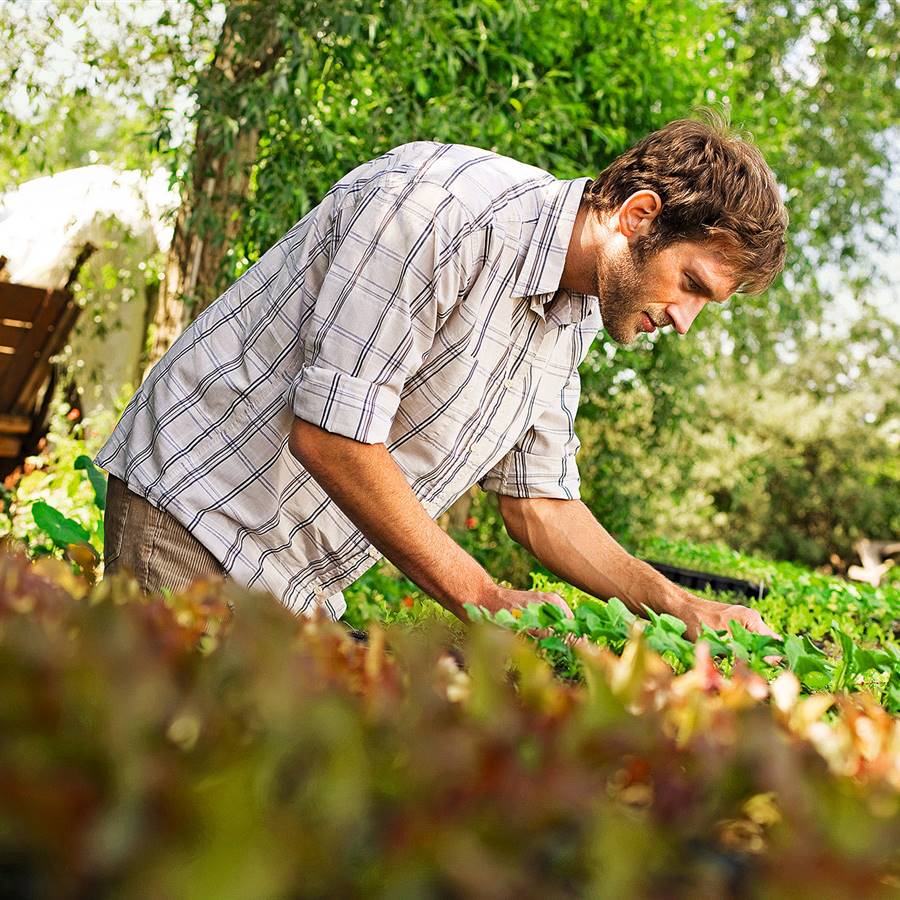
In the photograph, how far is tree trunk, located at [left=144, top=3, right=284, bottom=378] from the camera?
4.55 m

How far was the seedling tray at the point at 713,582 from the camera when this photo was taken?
465 centimetres

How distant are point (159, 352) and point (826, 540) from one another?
10979mm

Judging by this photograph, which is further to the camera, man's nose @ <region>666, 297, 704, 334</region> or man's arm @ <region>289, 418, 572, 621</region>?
man's nose @ <region>666, 297, 704, 334</region>

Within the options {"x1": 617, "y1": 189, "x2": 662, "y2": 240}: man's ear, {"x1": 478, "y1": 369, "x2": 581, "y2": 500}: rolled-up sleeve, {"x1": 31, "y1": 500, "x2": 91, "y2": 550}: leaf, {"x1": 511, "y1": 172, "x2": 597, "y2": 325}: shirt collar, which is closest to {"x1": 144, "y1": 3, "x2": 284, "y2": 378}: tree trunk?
{"x1": 31, "y1": 500, "x2": 91, "y2": 550}: leaf

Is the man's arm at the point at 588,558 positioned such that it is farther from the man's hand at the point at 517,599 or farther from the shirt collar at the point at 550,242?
the shirt collar at the point at 550,242

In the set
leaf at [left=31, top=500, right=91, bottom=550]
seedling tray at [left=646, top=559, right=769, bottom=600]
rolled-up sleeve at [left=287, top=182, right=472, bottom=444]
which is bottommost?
seedling tray at [left=646, top=559, right=769, bottom=600]

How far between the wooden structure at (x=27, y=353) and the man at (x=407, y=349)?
5578 millimetres

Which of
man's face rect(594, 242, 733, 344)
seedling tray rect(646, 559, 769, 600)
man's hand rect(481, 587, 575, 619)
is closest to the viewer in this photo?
man's hand rect(481, 587, 575, 619)

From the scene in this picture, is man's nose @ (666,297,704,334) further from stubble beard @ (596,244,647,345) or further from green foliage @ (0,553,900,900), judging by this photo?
green foliage @ (0,553,900,900)

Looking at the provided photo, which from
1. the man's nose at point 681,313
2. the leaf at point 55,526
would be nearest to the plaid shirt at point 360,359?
the man's nose at point 681,313

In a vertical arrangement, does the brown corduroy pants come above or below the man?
below

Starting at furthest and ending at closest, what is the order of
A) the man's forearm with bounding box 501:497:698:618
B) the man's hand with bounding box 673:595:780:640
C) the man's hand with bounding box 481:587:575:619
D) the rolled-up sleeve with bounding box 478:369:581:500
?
the rolled-up sleeve with bounding box 478:369:581:500, the man's forearm with bounding box 501:497:698:618, the man's hand with bounding box 673:595:780:640, the man's hand with bounding box 481:587:575:619

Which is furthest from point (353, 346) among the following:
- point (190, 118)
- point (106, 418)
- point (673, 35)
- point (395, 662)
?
point (106, 418)

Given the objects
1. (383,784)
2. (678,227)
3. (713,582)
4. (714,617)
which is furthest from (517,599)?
(713,582)
